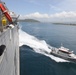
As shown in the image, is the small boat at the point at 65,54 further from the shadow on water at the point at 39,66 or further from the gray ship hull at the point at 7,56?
the gray ship hull at the point at 7,56

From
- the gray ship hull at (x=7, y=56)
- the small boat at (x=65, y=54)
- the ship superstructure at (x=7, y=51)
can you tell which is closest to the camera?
the ship superstructure at (x=7, y=51)

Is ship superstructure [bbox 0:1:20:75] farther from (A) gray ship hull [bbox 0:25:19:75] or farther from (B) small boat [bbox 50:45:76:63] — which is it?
(B) small boat [bbox 50:45:76:63]

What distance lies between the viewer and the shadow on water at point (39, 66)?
2756cm

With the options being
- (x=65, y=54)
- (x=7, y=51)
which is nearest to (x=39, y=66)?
(x=65, y=54)

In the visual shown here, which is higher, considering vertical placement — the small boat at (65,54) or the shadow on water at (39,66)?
the small boat at (65,54)

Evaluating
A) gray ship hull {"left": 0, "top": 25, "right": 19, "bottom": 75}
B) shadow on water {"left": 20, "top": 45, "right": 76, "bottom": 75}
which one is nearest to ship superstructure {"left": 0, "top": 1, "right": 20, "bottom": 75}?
gray ship hull {"left": 0, "top": 25, "right": 19, "bottom": 75}

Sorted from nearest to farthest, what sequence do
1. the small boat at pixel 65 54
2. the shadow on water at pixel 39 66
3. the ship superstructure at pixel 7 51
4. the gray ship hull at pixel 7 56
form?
the ship superstructure at pixel 7 51
the gray ship hull at pixel 7 56
the shadow on water at pixel 39 66
the small boat at pixel 65 54

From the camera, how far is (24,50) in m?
40.3

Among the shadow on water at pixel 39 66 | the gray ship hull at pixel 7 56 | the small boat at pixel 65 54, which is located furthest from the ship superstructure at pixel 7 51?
the small boat at pixel 65 54

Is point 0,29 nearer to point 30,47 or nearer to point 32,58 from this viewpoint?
point 32,58

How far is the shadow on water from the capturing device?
27.6 m

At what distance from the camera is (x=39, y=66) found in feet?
99.4

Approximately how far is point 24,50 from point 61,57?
31.1 ft

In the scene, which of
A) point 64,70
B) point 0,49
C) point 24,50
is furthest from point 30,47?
point 0,49
